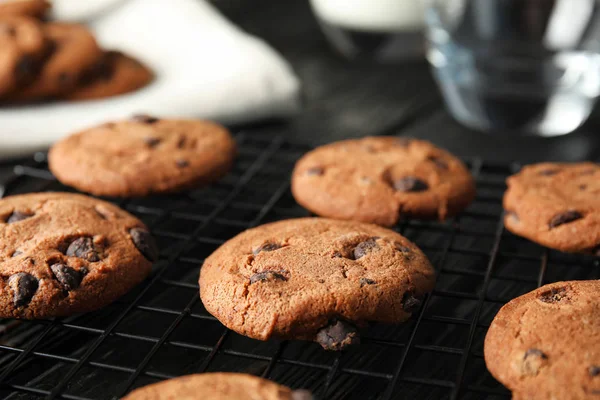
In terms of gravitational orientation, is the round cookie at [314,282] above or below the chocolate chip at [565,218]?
above

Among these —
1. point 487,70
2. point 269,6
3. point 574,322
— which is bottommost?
point 269,6

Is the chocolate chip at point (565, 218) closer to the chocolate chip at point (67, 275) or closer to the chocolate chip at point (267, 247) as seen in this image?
the chocolate chip at point (267, 247)

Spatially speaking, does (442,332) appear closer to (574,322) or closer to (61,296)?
(574,322)

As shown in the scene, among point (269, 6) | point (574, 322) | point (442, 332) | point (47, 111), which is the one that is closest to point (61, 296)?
point (442, 332)

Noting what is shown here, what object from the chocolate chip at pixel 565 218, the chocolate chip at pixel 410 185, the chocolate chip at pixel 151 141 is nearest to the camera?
the chocolate chip at pixel 565 218

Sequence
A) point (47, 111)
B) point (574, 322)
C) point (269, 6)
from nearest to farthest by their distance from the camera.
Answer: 1. point (574, 322)
2. point (47, 111)
3. point (269, 6)

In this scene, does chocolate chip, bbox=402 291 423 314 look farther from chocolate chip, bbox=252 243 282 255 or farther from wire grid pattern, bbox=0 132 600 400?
chocolate chip, bbox=252 243 282 255

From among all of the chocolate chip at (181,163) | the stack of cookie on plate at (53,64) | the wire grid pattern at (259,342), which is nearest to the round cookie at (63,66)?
the stack of cookie on plate at (53,64)

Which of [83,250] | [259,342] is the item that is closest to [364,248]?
[259,342]
